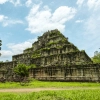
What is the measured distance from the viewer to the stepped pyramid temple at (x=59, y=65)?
1024 inches

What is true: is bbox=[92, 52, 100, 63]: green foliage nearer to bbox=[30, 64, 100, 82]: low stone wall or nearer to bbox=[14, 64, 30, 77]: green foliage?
bbox=[30, 64, 100, 82]: low stone wall

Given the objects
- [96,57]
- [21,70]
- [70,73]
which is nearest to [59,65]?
[70,73]

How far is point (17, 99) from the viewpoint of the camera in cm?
1059

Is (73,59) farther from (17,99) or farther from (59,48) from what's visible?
(17,99)

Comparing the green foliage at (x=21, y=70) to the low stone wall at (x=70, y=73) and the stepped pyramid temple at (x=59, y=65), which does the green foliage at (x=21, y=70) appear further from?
the low stone wall at (x=70, y=73)

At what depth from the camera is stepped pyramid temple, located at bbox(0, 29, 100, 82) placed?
2602cm

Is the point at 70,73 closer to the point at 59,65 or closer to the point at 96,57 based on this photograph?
the point at 59,65

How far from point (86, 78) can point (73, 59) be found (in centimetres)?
746

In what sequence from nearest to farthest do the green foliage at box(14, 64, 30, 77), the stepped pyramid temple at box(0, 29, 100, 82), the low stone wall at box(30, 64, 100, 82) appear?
the low stone wall at box(30, 64, 100, 82) < the stepped pyramid temple at box(0, 29, 100, 82) < the green foliage at box(14, 64, 30, 77)

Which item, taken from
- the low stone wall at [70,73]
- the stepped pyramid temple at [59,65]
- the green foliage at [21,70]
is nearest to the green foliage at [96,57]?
the stepped pyramid temple at [59,65]

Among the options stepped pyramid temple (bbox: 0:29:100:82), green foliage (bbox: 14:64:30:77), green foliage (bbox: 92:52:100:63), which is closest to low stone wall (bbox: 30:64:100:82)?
stepped pyramid temple (bbox: 0:29:100:82)

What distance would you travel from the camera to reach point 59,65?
2941 cm

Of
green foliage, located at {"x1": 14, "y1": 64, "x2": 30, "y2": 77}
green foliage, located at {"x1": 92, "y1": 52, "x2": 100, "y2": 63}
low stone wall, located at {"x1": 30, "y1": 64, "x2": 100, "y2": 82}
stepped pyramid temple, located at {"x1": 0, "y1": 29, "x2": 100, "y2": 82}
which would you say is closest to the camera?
low stone wall, located at {"x1": 30, "y1": 64, "x2": 100, "y2": 82}

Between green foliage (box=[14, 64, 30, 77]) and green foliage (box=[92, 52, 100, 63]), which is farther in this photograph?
green foliage (box=[92, 52, 100, 63])
